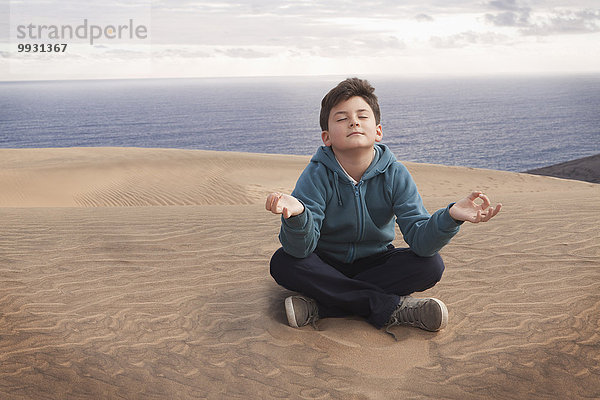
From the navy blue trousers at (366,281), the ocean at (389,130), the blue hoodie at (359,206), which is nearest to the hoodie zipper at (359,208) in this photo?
the blue hoodie at (359,206)

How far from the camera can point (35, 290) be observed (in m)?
4.52

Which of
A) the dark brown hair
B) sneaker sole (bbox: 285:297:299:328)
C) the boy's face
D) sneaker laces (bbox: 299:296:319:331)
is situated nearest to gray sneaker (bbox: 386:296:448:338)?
sneaker laces (bbox: 299:296:319:331)

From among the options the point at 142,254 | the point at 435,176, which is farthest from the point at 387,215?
the point at 435,176

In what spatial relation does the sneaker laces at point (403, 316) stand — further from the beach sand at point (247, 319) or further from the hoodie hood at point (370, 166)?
the hoodie hood at point (370, 166)

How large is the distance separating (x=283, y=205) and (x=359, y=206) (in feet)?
2.20

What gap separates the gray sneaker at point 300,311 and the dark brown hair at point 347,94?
41.6 inches

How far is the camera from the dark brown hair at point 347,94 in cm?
354

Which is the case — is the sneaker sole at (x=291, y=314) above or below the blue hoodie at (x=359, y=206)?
below

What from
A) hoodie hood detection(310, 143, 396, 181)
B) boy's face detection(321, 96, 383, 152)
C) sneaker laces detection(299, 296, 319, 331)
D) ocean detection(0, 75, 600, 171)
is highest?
boy's face detection(321, 96, 383, 152)

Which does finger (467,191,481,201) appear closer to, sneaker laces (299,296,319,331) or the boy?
the boy

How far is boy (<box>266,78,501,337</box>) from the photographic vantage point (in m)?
3.53

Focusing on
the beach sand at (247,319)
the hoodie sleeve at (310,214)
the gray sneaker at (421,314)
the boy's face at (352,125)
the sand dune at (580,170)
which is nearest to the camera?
the beach sand at (247,319)

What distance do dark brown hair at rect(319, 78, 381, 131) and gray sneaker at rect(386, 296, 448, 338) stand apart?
1108 millimetres

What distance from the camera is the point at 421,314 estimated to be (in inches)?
Result: 143
